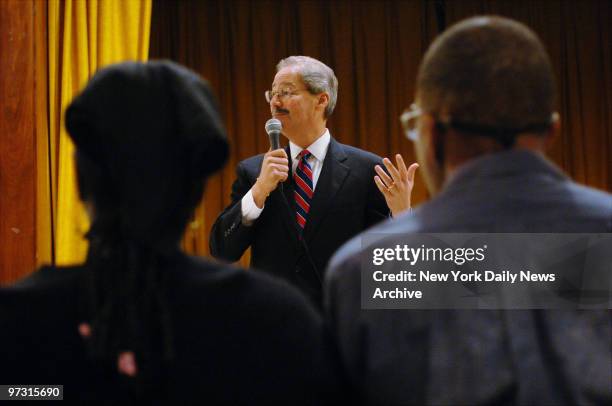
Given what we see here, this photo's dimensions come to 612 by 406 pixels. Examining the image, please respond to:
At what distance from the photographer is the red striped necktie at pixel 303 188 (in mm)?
2518

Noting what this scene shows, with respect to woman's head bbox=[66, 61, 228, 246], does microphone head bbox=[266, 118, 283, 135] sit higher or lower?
higher

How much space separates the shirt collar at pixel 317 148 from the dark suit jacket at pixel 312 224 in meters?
0.03

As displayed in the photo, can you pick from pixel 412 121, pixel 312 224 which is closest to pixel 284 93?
pixel 312 224

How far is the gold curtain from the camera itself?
7.87 feet

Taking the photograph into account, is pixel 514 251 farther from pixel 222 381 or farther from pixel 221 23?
pixel 221 23

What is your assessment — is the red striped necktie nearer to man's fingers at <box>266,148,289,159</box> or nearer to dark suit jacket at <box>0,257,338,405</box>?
man's fingers at <box>266,148,289,159</box>

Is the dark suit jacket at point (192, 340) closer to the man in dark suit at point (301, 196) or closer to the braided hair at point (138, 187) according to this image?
the braided hair at point (138, 187)

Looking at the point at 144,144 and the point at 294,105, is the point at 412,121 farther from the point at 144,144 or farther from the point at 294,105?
the point at 294,105

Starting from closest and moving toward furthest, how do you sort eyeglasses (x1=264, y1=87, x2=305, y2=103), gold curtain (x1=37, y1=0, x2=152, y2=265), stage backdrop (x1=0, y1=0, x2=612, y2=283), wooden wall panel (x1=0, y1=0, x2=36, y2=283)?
wooden wall panel (x1=0, y1=0, x2=36, y2=283)
gold curtain (x1=37, y1=0, x2=152, y2=265)
eyeglasses (x1=264, y1=87, x2=305, y2=103)
stage backdrop (x1=0, y1=0, x2=612, y2=283)

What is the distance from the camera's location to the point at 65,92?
2453 millimetres

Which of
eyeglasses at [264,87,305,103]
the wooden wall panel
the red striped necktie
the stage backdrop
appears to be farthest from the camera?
the stage backdrop

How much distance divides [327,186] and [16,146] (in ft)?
3.01

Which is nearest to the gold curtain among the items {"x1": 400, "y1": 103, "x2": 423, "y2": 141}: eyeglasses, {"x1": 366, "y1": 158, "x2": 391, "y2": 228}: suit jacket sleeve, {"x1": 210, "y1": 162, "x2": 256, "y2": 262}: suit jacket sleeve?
{"x1": 210, "y1": 162, "x2": 256, "y2": 262}: suit jacket sleeve

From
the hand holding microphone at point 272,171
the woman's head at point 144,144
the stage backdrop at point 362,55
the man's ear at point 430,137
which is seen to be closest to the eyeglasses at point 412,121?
the man's ear at point 430,137
